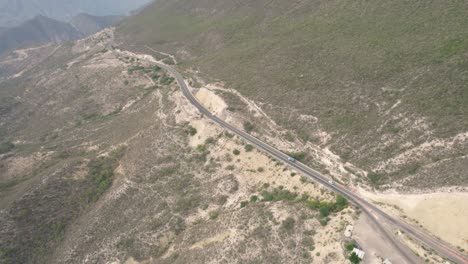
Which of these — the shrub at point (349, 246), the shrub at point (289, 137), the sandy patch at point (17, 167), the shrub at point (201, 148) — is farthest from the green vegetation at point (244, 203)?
the sandy patch at point (17, 167)

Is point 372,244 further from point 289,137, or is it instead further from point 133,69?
point 133,69

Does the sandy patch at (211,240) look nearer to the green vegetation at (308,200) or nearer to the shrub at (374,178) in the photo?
the green vegetation at (308,200)

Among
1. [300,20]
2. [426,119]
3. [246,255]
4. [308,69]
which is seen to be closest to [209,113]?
[308,69]

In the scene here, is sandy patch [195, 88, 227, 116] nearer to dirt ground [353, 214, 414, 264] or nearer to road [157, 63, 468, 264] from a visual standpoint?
road [157, 63, 468, 264]

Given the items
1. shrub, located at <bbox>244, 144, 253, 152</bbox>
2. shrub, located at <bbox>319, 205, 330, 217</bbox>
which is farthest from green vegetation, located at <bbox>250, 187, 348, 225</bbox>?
shrub, located at <bbox>244, 144, 253, 152</bbox>

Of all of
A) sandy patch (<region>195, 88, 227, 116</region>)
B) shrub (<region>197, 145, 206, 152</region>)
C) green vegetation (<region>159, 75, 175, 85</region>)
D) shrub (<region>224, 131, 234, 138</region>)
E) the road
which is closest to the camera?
the road

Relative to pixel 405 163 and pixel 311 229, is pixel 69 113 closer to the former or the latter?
pixel 311 229
